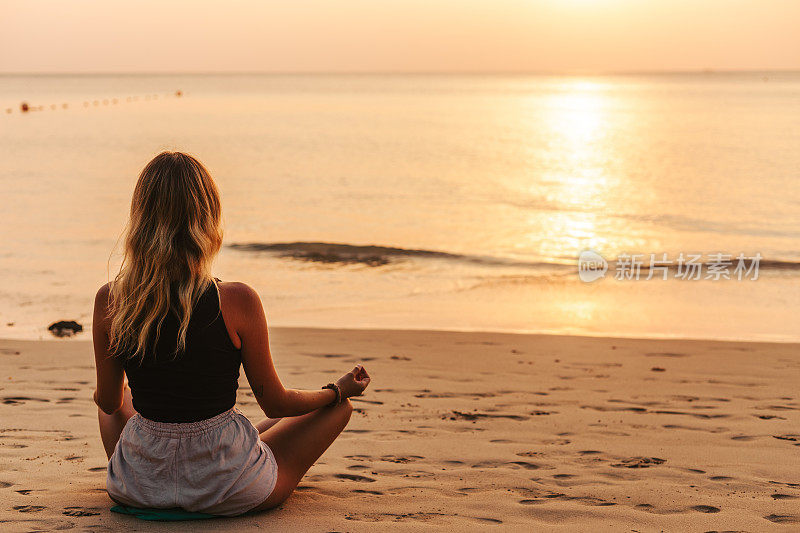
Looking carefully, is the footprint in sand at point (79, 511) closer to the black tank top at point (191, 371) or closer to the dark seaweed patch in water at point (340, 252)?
the black tank top at point (191, 371)

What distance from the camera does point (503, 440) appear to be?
15.9ft

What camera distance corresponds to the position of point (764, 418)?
5250 mm

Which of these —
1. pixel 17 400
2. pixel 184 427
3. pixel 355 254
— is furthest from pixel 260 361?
pixel 355 254

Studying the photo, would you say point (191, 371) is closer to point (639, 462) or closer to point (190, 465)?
point (190, 465)

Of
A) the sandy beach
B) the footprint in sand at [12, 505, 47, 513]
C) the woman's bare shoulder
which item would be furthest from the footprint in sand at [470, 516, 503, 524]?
the footprint in sand at [12, 505, 47, 513]

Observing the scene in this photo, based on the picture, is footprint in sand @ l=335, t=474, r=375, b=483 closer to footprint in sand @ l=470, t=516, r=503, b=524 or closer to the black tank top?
footprint in sand @ l=470, t=516, r=503, b=524

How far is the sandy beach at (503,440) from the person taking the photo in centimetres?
355

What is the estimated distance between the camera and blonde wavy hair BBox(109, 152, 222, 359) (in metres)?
2.97

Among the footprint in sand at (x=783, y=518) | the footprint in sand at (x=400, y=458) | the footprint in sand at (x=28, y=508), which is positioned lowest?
the footprint in sand at (x=28, y=508)

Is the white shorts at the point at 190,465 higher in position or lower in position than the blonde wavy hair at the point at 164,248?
lower

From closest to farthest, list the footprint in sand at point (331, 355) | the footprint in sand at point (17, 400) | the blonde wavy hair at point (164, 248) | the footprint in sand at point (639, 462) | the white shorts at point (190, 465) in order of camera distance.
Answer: the blonde wavy hair at point (164, 248), the white shorts at point (190, 465), the footprint in sand at point (639, 462), the footprint in sand at point (17, 400), the footprint in sand at point (331, 355)
